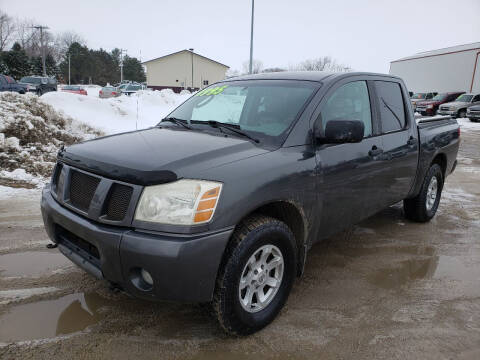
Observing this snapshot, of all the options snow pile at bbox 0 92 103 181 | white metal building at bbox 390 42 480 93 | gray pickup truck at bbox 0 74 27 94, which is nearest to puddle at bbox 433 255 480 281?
snow pile at bbox 0 92 103 181

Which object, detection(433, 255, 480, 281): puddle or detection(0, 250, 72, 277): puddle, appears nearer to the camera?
detection(0, 250, 72, 277): puddle

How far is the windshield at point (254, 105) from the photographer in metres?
3.00

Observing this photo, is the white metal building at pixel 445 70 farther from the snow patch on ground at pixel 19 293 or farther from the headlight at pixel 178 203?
the snow patch on ground at pixel 19 293

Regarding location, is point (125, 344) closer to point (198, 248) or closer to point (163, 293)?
point (163, 293)

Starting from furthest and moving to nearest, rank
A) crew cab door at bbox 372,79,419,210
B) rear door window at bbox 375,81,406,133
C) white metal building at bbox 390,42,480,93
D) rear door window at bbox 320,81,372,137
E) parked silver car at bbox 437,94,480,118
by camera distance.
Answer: white metal building at bbox 390,42,480,93 → parked silver car at bbox 437,94,480,118 → rear door window at bbox 375,81,406,133 → crew cab door at bbox 372,79,419,210 → rear door window at bbox 320,81,372,137

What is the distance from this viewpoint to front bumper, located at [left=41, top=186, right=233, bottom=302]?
2090mm

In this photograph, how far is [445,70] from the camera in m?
36.1

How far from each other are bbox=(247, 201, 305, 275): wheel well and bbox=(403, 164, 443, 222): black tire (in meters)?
2.53

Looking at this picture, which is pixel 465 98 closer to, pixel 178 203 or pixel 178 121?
pixel 178 121

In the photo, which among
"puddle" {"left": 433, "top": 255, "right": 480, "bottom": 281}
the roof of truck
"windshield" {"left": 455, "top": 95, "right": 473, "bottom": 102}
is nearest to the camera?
the roof of truck

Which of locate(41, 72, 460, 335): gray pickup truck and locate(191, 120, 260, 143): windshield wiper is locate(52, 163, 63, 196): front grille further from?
locate(191, 120, 260, 143): windshield wiper

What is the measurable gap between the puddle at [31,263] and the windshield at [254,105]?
175 centimetres

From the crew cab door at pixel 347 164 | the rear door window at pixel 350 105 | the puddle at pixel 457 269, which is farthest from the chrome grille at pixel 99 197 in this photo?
the puddle at pixel 457 269

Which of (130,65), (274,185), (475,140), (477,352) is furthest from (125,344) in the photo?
(130,65)
